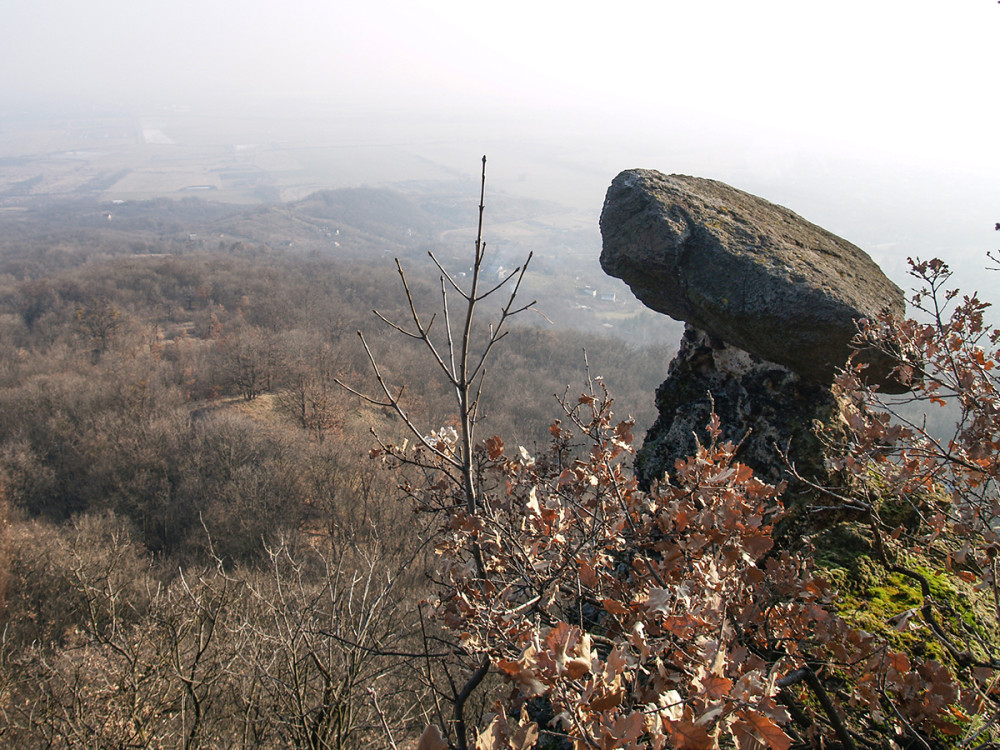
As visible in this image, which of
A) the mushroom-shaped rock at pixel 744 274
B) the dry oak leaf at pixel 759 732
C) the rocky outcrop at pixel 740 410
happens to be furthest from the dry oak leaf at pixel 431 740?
the mushroom-shaped rock at pixel 744 274

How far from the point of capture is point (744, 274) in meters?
3.77

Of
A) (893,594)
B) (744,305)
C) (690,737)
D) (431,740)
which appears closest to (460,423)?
(431,740)

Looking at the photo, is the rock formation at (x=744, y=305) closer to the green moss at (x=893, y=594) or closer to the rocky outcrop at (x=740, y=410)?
the rocky outcrop at (x=740, y=410)

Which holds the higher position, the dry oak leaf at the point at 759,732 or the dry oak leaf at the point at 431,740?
the dry oak leaf at the point at 759,732

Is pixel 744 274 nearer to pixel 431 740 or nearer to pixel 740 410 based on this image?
pixel 740 410

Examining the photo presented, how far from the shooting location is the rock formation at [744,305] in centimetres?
360

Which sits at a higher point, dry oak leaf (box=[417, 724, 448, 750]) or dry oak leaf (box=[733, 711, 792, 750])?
dry oak leaf (box=[733, 711, 792, 750])

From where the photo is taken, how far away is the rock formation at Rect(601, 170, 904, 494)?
3602mm

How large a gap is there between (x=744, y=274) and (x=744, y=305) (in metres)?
0.23

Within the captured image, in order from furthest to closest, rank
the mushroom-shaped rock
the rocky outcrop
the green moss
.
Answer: the rocky outcrop, the mushroom-shaped rock, the green moss

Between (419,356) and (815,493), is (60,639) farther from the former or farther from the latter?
(419,356)

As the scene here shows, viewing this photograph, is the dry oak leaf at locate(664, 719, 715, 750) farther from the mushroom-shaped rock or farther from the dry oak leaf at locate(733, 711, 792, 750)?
the mushroom-shaped rock

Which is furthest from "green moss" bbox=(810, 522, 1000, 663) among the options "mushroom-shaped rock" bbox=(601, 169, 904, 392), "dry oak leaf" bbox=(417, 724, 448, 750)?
"dry oak leaf" bbox=(417, 724, 448, 750)

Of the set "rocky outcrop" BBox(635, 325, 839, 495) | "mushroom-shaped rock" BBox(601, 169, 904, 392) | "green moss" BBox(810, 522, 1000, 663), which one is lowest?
"green moss" BBox(810, 522, 1000, 663)
